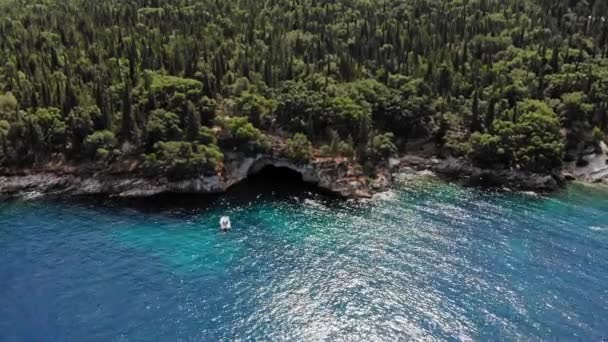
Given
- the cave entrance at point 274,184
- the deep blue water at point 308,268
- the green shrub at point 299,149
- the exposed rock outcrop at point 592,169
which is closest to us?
the deep blue water at point 308,268

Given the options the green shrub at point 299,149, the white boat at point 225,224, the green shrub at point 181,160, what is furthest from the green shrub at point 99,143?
the green shrub at point 299,149

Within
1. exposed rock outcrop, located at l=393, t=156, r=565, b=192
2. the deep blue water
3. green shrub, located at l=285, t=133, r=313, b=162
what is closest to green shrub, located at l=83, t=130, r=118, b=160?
the deep blue water

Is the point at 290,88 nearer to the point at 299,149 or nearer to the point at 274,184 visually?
the point at 299,149

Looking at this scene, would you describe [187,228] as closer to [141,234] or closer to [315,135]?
[141,234]

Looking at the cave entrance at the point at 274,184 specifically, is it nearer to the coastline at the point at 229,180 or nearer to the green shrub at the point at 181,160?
the coastline at the point at 229,180

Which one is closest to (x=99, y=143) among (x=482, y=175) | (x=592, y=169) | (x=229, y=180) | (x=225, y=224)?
(x=229, y=180)

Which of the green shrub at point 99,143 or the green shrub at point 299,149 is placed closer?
the green shrub at point 99,143

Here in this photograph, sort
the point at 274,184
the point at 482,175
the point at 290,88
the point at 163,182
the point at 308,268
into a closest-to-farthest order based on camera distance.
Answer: the point at 308,268, the point at 163,182, the point at 274,184, the point at 482,175, the point at 290,88
